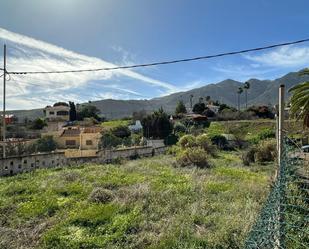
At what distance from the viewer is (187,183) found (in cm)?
1407

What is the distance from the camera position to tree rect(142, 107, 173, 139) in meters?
40.6

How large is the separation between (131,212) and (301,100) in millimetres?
11986

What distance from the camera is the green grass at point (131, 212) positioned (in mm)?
7973

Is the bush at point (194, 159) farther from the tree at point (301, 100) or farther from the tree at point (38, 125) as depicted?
the tree at point (38, 125)

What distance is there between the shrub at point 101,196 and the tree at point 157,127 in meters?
28.5

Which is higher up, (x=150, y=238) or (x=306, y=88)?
(x=306, y=88)

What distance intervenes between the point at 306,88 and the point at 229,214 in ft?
36.4

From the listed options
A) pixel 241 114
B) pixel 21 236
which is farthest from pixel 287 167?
pixel 241 114

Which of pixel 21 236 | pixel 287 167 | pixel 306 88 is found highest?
pixel 306 88

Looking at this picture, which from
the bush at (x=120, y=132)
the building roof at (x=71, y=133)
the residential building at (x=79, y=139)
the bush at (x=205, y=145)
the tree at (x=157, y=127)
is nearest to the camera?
the bush at (x=205, y=145)

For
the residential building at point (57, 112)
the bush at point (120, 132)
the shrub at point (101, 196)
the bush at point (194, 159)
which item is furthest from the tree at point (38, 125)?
the shrub at point (101, 196)

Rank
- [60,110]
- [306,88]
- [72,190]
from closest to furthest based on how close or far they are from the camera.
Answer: [72,190] < [306,88] < [60,110]

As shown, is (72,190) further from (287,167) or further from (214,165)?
(214,165)

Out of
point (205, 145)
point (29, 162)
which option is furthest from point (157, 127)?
point (29, 162)
